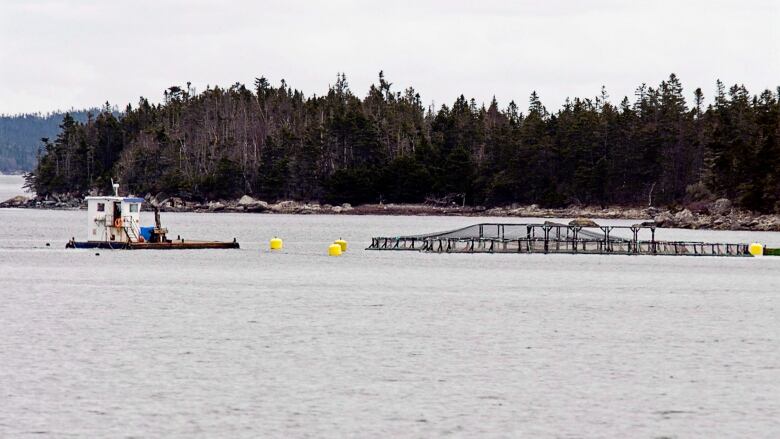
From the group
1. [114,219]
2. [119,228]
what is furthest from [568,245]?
[114,219]

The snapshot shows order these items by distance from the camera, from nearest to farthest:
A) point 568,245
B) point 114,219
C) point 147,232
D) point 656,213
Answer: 1. point 114,219
2. point 147,232
3. point 568,245
4. point 656,213

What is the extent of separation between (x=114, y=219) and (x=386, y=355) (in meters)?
52.9

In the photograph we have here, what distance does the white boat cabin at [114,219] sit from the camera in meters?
79.4

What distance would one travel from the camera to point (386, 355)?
31.9 meters

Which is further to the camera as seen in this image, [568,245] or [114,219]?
[568,245]

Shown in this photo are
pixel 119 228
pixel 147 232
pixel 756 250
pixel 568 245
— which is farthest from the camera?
pixel 568 245

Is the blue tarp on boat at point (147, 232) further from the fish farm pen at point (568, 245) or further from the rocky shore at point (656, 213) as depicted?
the rocky shore at point (656, 213)

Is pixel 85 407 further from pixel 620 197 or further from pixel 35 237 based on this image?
pixel 620 197

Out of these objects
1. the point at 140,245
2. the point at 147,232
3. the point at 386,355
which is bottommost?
the point at 386,355

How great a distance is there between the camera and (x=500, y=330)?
38438 mm

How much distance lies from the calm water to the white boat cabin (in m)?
14.4

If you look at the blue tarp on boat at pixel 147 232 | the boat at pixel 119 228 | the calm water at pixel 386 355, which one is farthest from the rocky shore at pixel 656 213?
the boat at pixel 119 228

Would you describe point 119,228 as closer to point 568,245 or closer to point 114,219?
point 114,219

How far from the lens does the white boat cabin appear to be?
79.4 meters
